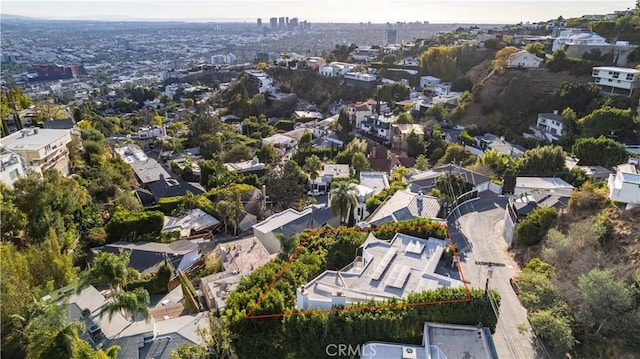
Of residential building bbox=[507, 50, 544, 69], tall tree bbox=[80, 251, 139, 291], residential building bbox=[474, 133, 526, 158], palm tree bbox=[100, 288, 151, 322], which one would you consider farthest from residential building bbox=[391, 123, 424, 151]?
palm tree bbox=[100, 288, 151, 322]

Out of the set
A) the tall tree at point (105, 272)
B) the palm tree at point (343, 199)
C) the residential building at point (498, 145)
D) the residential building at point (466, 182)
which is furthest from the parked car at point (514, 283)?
the residential building at point (498, 145)

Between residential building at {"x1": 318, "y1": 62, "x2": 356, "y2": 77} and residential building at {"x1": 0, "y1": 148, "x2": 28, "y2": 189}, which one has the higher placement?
residential building at {"x1": 318, "y1": 62, "x2": 356, "y2": 77}

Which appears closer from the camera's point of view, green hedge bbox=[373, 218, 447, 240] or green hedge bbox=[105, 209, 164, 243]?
green hedge bbox=[373, 218, 447, 240]

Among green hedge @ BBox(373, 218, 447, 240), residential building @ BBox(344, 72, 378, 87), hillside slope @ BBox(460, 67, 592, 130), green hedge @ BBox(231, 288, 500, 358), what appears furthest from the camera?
residential building @ BBox(344, 72, 378, 87)

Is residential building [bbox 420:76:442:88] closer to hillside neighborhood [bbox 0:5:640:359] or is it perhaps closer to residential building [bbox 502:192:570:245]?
hillside neighborhood [bbox 0:5:640:359]

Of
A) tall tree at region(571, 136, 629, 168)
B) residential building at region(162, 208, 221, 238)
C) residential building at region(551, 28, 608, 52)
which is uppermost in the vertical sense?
residential building at region(551, 28, 608, 52)

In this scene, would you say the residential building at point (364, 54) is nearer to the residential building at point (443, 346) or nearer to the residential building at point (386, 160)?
the residential building at point (386, 160)

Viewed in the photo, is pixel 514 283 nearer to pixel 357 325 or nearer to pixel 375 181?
pixel 357 325

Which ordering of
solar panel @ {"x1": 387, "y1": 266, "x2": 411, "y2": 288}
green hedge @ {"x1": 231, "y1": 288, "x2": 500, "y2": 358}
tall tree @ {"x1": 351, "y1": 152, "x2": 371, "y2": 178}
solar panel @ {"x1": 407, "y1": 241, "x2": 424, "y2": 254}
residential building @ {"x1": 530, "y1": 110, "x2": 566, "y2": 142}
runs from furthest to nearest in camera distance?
residential building @ {"x1": 530, "y1": 110, "x2": 566, "y2": 142} → tall tree @ {"x1": 351, "y1": 152, "x2": 371, "y2": 178} → solar panel @ {"x1": 407, "y1": 241, "x2": 424, "y2": 254} → solar panel @ {"x1": 387, "y1": 266, "x2": 411, "y2": 288} → green hedge @ {"x1": 231, "y1": 288, "x2": 500, "y2": 358}

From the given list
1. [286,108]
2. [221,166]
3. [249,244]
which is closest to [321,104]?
[286,108]
